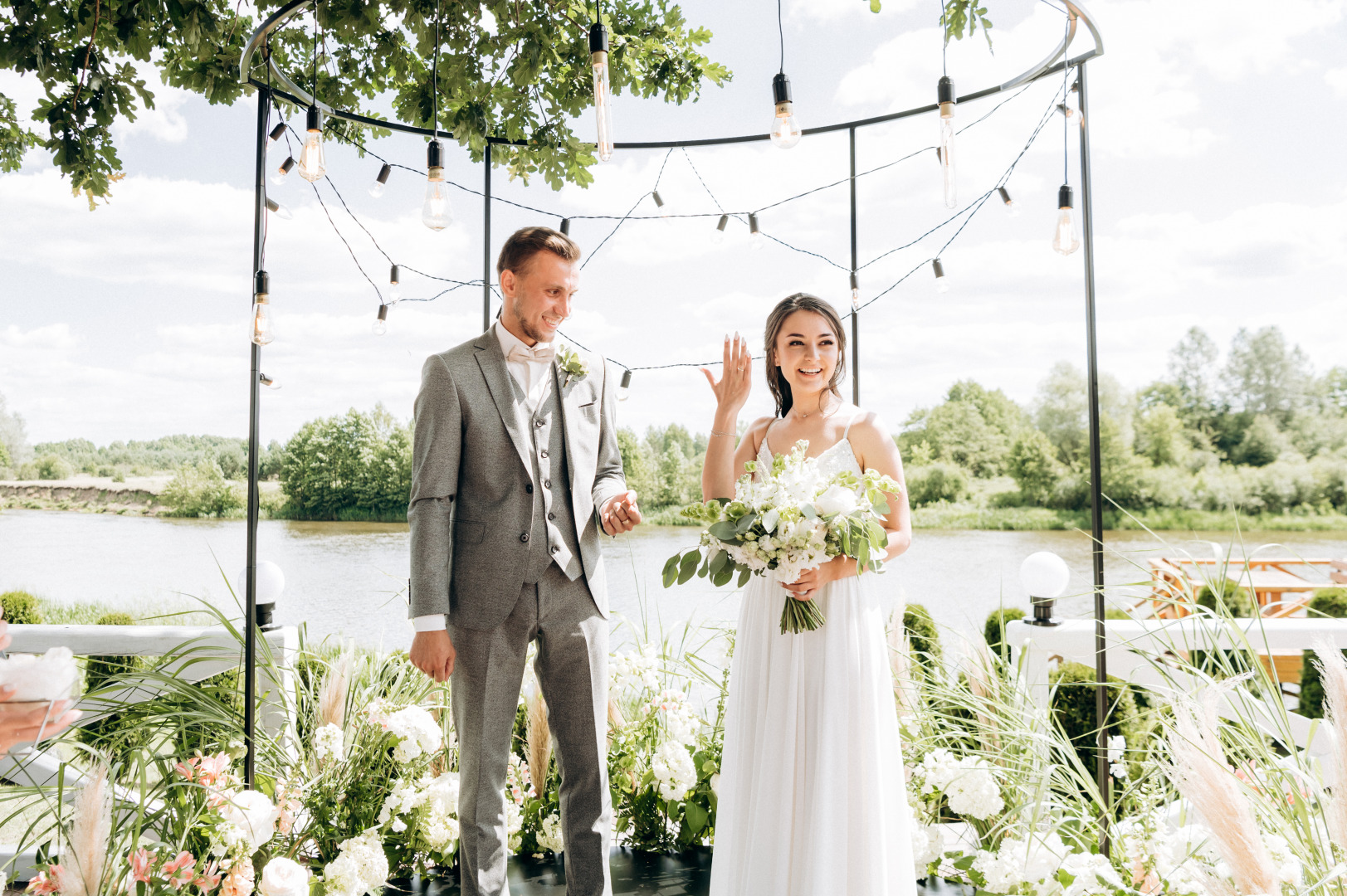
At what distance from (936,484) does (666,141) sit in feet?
37.2

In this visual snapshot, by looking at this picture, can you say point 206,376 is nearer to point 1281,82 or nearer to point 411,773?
point 411,773

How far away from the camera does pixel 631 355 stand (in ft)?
54.3

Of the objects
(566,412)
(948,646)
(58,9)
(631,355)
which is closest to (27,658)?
(566,412)

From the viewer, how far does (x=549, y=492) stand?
2.19 m

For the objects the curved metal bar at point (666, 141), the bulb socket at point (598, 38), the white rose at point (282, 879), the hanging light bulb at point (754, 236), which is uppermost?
the curved metal bar at point (666, 141)

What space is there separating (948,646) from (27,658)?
8.69 ft

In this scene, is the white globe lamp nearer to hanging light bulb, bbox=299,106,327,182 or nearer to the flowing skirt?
the flowing skirt

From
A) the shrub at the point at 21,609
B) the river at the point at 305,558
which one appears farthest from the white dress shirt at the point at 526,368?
the shrub at the point at 21,609

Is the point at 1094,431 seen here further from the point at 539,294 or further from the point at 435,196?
the point at 435,196

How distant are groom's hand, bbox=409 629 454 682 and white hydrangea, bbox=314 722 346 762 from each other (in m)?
0.74

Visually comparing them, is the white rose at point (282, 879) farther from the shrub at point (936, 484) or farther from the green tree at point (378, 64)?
the shrub at point (936, 484)

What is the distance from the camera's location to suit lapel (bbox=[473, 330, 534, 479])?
2.17 m

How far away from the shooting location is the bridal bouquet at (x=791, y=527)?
193 centimetres

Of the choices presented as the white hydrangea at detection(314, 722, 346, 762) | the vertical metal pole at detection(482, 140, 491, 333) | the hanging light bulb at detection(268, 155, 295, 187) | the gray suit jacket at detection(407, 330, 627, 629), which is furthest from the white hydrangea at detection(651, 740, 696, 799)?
the hanging light bulb at detection(268, 155, 295, 187)
